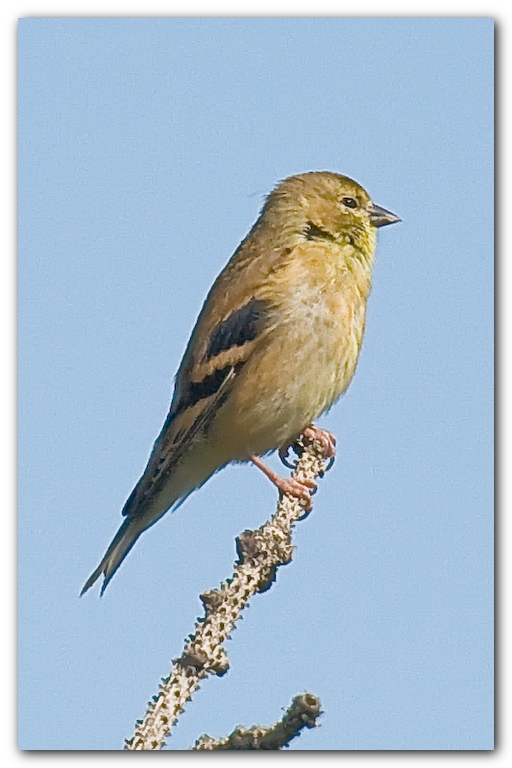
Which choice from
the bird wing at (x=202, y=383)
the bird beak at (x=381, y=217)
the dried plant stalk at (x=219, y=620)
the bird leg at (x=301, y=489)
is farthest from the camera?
the bird beak at (x=381, y=217)

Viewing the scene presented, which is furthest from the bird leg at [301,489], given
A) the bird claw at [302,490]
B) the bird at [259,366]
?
the bird at [259,366]

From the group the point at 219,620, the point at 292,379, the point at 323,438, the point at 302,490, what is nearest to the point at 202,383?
the point at 292,379

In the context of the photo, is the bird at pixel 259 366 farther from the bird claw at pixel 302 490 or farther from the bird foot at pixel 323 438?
the bird claw at pixel 302 490

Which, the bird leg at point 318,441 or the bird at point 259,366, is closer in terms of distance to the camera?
Result: the bird leg at point 318,441

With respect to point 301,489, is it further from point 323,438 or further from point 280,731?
point 280,731

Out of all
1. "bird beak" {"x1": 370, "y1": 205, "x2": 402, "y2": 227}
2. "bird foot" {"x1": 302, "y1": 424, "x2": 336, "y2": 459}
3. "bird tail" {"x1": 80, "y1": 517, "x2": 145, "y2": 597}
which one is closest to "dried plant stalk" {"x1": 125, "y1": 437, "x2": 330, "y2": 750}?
"bird foot" {"x1": 302, "y1": 424, "x2": 336, "y2": 459}

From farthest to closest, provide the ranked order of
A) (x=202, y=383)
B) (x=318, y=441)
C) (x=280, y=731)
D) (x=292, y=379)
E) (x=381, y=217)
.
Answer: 1. (x=381, y=217)
2. (x=202, y=383)
3. (x=292, y=379)
4. (x=318, y=441)
5. (x=280, y=731)

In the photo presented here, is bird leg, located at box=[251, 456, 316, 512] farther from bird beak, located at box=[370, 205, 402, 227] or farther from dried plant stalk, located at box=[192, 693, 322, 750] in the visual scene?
bird beak, located at box=[370, 205, 402, 227]

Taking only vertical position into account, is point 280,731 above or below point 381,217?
below
